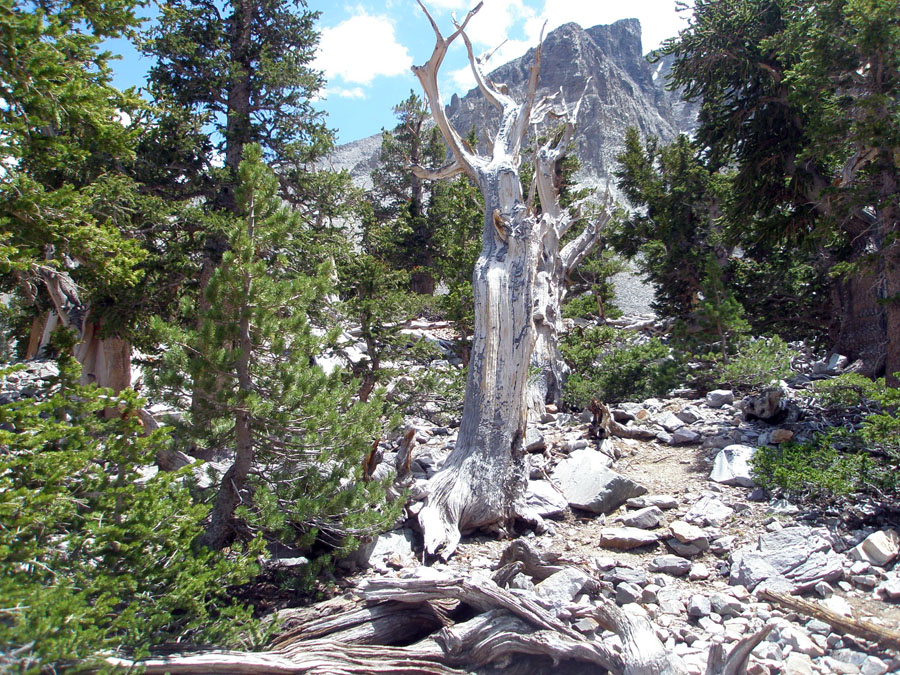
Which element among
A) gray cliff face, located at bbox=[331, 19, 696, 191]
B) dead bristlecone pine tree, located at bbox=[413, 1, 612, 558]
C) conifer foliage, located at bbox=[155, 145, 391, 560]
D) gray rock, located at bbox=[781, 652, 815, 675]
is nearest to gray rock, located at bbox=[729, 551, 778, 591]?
gray rock, located at bbox=[781, 652, 815, 675]

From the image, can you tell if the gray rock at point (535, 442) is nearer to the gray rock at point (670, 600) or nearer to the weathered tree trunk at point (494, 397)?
the weathered tree trunk at point (494, 397)

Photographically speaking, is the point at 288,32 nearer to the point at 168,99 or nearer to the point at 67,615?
the point at 168,99

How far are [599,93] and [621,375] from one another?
269 feet

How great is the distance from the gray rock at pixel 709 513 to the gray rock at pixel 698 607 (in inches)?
60.1

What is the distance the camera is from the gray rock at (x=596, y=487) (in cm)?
602

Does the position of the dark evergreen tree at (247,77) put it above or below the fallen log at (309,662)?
above

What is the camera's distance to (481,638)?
3.47m

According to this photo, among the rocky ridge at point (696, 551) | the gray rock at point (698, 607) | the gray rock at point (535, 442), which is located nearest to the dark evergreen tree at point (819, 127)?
the rocky ridge at point (696, 551)

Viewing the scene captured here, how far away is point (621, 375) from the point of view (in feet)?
34.8

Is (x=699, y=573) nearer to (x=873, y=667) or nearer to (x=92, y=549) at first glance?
(x=873, y=667)

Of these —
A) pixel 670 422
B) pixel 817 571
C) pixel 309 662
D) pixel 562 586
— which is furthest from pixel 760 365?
pixel 309 662

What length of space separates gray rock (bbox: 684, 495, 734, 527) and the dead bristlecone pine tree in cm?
164

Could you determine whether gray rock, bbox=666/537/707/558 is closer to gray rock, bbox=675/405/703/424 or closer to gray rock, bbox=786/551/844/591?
gray rock, bbox=786/551/844/591

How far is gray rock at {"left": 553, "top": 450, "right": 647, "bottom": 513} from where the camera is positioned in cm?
602
